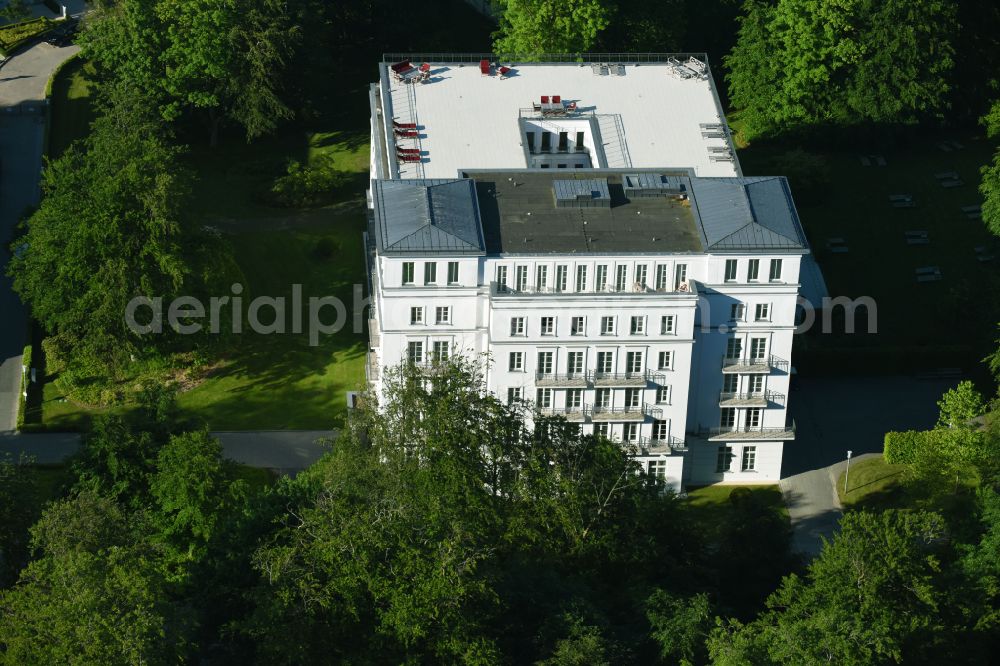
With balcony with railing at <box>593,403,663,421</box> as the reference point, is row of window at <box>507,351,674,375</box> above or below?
above

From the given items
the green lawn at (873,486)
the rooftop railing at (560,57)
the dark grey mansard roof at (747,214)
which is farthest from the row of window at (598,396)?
the rooftop railing at (560,57)

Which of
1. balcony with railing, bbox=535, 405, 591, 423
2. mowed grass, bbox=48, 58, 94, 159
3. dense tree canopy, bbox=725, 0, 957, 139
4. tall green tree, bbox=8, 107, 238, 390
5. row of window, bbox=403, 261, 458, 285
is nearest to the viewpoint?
row of window, bbox=403, 261, 458, 285

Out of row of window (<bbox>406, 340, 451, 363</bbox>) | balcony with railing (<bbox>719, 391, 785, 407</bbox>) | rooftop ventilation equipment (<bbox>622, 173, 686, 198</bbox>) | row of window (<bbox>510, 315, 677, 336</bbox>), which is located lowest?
balcony with railing (<bbox>719, 391, 785, 407</bbox>)

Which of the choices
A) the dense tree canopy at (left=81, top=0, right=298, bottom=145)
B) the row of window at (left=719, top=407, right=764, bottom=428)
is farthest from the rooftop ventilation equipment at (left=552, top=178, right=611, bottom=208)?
the dense tree canopy at (left=81, top=0, right=298, bottom=145)

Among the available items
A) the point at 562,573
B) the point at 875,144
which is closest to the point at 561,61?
the point at 875,144

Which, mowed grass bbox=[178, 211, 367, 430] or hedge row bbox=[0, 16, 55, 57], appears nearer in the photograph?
mowed grass bbox=[178, 211, 367, 430]

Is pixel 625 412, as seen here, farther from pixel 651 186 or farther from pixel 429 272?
pixel 429 272

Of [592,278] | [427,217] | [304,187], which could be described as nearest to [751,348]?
→ [592,278]

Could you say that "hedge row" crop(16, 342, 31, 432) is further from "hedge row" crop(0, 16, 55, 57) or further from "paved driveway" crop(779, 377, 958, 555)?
"paved driveway" crop(779, 377, 958, 555)
